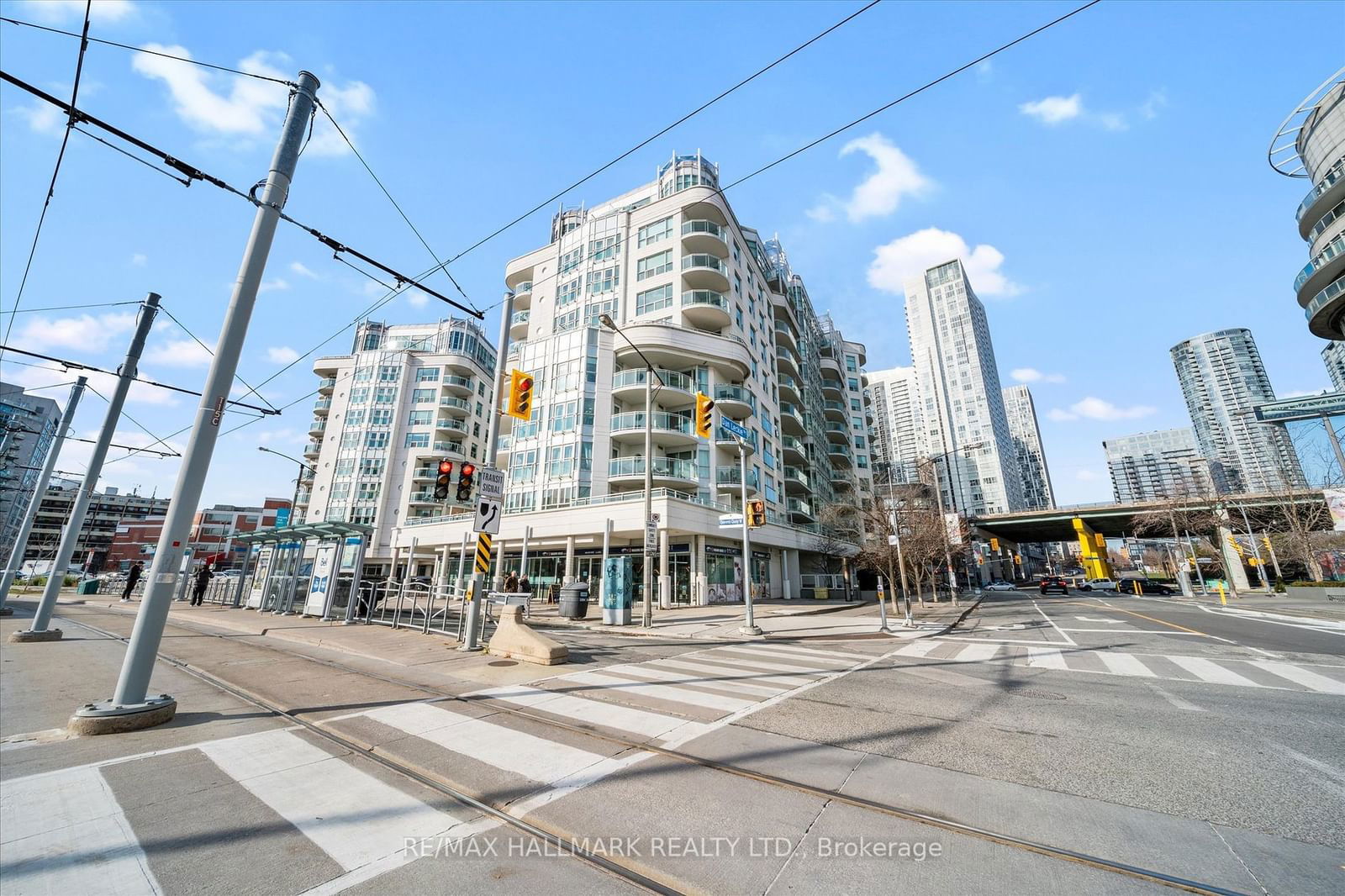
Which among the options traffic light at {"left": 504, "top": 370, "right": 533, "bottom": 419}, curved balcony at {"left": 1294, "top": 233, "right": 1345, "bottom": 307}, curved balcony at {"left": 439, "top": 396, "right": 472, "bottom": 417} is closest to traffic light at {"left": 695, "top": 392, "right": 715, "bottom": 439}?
traffic light at {"left": 504, "top": 370, "right": 533, "bottom": 419}

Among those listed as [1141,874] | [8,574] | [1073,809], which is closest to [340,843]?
[1141,874]

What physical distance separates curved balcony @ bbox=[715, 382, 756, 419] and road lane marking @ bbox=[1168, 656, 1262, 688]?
2678 cm

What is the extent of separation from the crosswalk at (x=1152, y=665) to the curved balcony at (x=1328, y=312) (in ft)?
189

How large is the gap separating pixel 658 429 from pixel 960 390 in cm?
12397

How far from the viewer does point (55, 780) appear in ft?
13.5

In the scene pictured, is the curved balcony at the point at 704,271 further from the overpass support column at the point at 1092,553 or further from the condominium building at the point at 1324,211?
the overpass support column at the point at 1092,553

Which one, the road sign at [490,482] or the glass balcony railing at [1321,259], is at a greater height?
the glass balcony railing at [1321,259]

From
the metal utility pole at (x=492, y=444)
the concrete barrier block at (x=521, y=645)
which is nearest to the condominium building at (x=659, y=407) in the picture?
the metal utility pole at (x=492, y=444)

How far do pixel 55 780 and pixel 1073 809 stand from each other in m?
8.28

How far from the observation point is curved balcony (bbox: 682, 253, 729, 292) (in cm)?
3719

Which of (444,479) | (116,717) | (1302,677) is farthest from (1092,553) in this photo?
(116,717)

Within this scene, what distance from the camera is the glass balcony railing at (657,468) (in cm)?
3278

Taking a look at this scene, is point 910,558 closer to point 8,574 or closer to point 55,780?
point 55,780

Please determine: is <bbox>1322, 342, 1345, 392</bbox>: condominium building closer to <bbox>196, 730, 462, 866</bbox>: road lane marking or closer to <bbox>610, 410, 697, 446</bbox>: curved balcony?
<bbox>610, 410, 697, 446</bbox>: curved balcony
